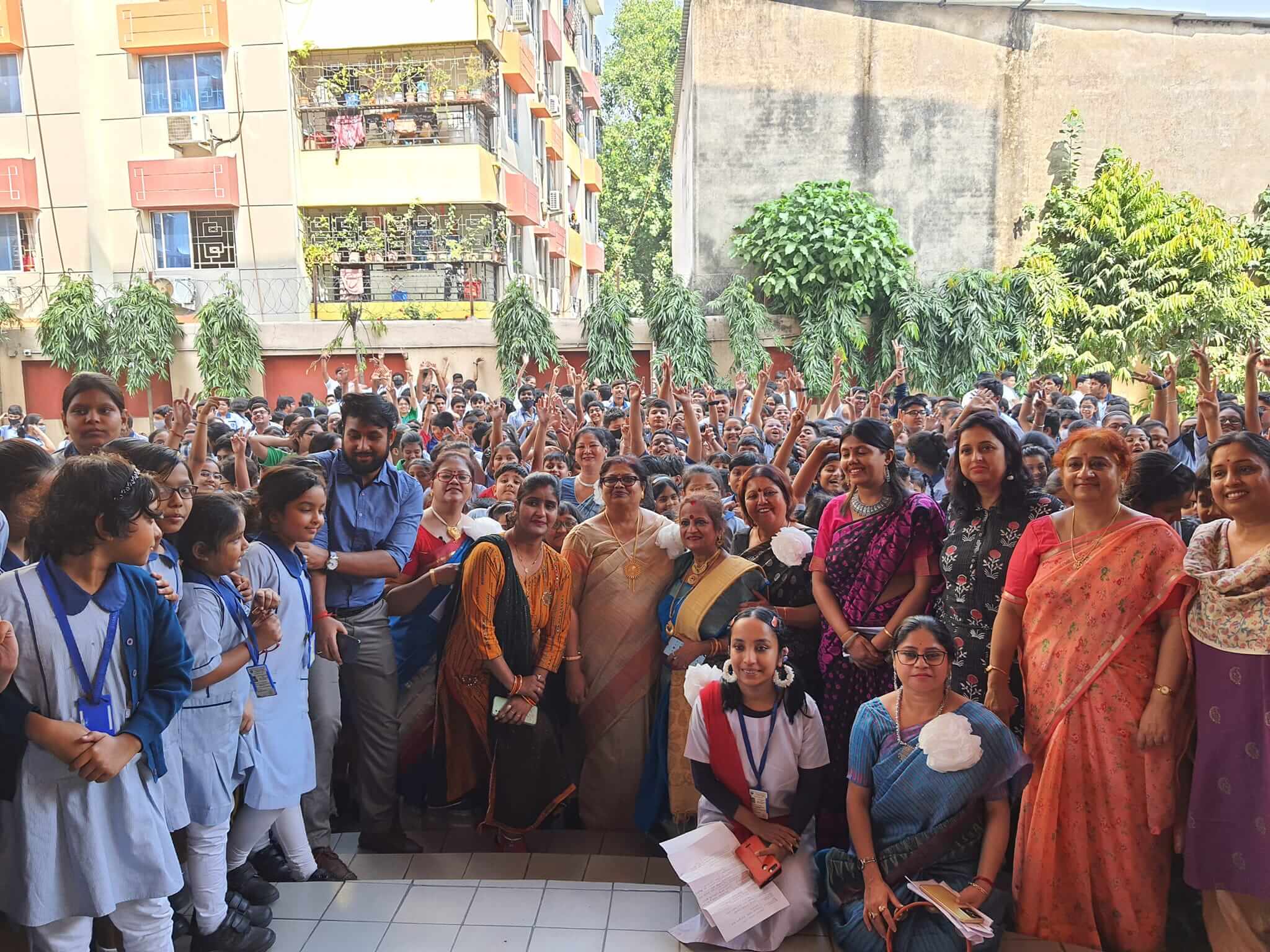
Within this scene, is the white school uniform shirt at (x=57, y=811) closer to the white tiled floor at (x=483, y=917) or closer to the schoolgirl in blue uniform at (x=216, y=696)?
the schoolgirl in blue uniform at (x=216, y=696)

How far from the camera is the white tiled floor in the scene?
10.6 feet

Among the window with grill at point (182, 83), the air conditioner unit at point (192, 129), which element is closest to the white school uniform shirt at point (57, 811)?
the air conditioner unit at point (192, 129)

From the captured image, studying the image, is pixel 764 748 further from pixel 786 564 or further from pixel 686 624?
pixel 786 564

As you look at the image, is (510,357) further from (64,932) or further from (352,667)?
(64,932)

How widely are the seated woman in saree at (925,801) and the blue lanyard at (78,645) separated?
7.63 ft

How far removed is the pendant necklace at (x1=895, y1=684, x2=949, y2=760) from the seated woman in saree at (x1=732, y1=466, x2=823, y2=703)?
64cm

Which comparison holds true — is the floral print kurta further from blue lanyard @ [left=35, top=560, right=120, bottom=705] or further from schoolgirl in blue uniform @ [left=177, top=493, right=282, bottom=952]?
blue lanyard @ [left=35, top=560, right=120, bottom=705]

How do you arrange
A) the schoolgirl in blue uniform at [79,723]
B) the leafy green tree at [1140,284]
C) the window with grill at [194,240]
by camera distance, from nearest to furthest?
the schoolgirl in blue uniform at [79,723], the leafy green tree at [1140,284], the window with grill at [194,240]

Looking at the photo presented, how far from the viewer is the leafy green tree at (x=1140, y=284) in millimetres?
14391

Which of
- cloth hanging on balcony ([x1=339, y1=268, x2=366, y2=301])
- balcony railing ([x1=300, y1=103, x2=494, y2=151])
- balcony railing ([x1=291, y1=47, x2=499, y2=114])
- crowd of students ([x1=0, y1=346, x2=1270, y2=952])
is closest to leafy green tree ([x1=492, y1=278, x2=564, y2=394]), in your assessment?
cloth hanging on balcony ([x1=339, y1=268, x2=366, y2=301])

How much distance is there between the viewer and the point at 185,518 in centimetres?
312

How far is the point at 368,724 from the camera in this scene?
12.9ft

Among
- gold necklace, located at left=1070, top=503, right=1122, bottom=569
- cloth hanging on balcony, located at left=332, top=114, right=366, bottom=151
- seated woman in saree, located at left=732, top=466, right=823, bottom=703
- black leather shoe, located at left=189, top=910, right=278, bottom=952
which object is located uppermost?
cloth hanging on balcony, located at left=332, top=114, right=366, bottom=151

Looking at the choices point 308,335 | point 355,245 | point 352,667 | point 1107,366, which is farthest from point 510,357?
point 352,667
